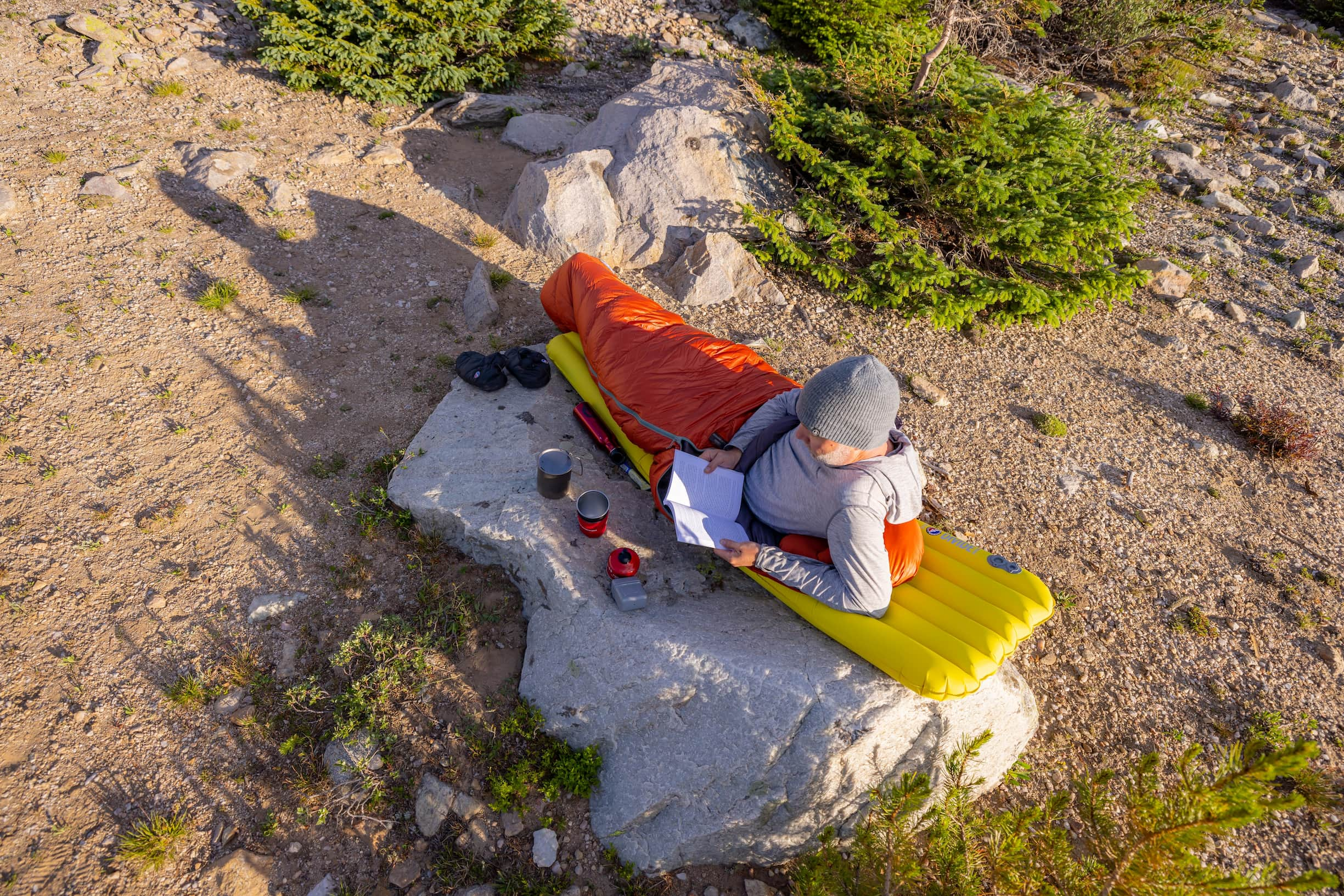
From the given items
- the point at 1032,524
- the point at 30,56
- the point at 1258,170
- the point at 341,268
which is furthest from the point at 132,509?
the point at 1258,170

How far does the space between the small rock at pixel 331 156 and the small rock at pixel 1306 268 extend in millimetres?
12180

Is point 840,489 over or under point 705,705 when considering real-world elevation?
over

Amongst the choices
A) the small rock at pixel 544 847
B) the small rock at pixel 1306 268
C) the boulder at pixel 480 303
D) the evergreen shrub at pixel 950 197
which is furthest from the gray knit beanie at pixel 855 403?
the small rock at pixel 1306 268

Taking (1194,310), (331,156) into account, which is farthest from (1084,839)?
(331,156)

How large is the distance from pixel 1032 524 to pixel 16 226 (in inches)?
410

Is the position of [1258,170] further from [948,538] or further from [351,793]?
[351,793]

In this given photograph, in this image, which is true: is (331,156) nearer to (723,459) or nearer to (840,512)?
(723,459)

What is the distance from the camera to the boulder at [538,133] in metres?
9.11

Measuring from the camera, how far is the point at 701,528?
13.1ft

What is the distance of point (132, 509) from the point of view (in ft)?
16.1

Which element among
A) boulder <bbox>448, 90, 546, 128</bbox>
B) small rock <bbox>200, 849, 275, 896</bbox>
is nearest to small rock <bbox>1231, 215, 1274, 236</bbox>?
boulder <bbox>448, 90, 546, 128</bbox>

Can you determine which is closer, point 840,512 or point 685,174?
point 840,512

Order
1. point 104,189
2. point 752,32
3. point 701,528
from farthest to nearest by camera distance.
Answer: point 752,32, point 104,189, point 701,528

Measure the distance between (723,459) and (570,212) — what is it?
14.6ft
